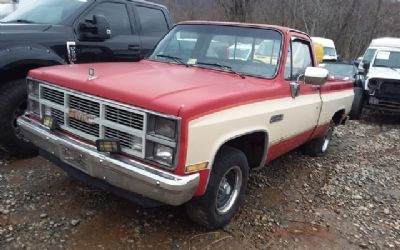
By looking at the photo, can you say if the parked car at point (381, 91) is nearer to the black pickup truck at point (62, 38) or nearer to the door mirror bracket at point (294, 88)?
the black pickup truck at point (62, 38)

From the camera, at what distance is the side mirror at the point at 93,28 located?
5.59 meters

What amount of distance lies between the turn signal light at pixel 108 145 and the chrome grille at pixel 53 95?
0.72 meters

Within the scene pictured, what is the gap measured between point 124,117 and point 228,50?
1.76 m

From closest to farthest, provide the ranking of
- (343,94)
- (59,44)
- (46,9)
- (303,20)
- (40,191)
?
(40,191)
(59,44)
(46,9)
(343,94)
(303,20)

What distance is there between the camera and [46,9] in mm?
5883

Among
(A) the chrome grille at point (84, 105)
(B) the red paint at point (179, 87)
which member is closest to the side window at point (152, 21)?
(B) the red paint at point (179, 87)

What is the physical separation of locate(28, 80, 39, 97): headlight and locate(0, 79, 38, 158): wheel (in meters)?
0.84

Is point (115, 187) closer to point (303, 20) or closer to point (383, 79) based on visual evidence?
point (383, 79)

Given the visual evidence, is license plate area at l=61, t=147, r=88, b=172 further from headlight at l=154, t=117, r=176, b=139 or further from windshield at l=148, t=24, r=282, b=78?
windshield at l=148, t=24, r=282, b=78

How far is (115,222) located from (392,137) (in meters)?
6.89

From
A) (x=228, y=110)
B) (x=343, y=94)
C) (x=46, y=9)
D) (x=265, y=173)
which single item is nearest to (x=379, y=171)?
(x=343, y=94)

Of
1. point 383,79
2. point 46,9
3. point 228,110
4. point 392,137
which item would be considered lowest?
point 392,137

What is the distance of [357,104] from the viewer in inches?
410

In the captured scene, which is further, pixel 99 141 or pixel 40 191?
Result: pixel 40 191
